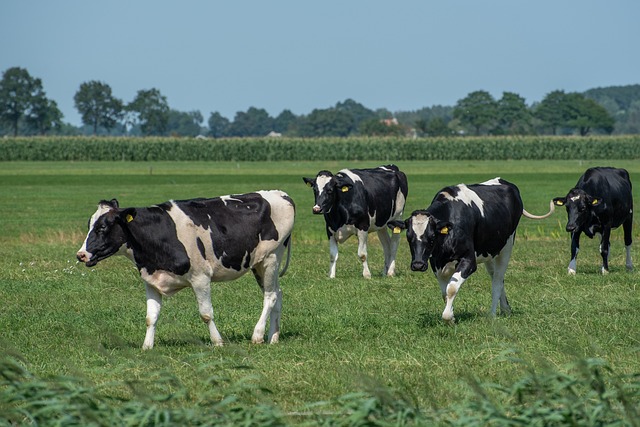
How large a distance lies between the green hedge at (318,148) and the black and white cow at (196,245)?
92.4 m

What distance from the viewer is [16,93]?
195625 millimetres

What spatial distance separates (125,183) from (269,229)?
162 ft

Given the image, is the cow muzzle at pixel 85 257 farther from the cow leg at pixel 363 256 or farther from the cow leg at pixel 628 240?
the cow leg at pixel 628 240

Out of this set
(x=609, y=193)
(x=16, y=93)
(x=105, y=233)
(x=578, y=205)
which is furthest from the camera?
(x=16, y=93)

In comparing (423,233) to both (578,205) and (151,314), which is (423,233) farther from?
(578,205)

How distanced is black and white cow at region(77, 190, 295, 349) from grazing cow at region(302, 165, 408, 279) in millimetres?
6509

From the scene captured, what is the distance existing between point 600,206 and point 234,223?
978 cm

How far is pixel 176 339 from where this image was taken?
528 inches

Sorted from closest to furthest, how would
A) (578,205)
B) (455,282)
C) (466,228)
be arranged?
1. (455,282)
2. (466,228)
3. (578,205)

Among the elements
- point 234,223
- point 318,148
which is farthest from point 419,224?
point 318,148

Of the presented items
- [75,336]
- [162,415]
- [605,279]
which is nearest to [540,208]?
[605,279]

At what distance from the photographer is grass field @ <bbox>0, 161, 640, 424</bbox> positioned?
1041cm

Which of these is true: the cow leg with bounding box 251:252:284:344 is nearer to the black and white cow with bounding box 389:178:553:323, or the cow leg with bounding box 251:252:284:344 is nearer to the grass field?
the grass field

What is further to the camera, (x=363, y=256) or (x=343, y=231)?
(x=343, y=231)
